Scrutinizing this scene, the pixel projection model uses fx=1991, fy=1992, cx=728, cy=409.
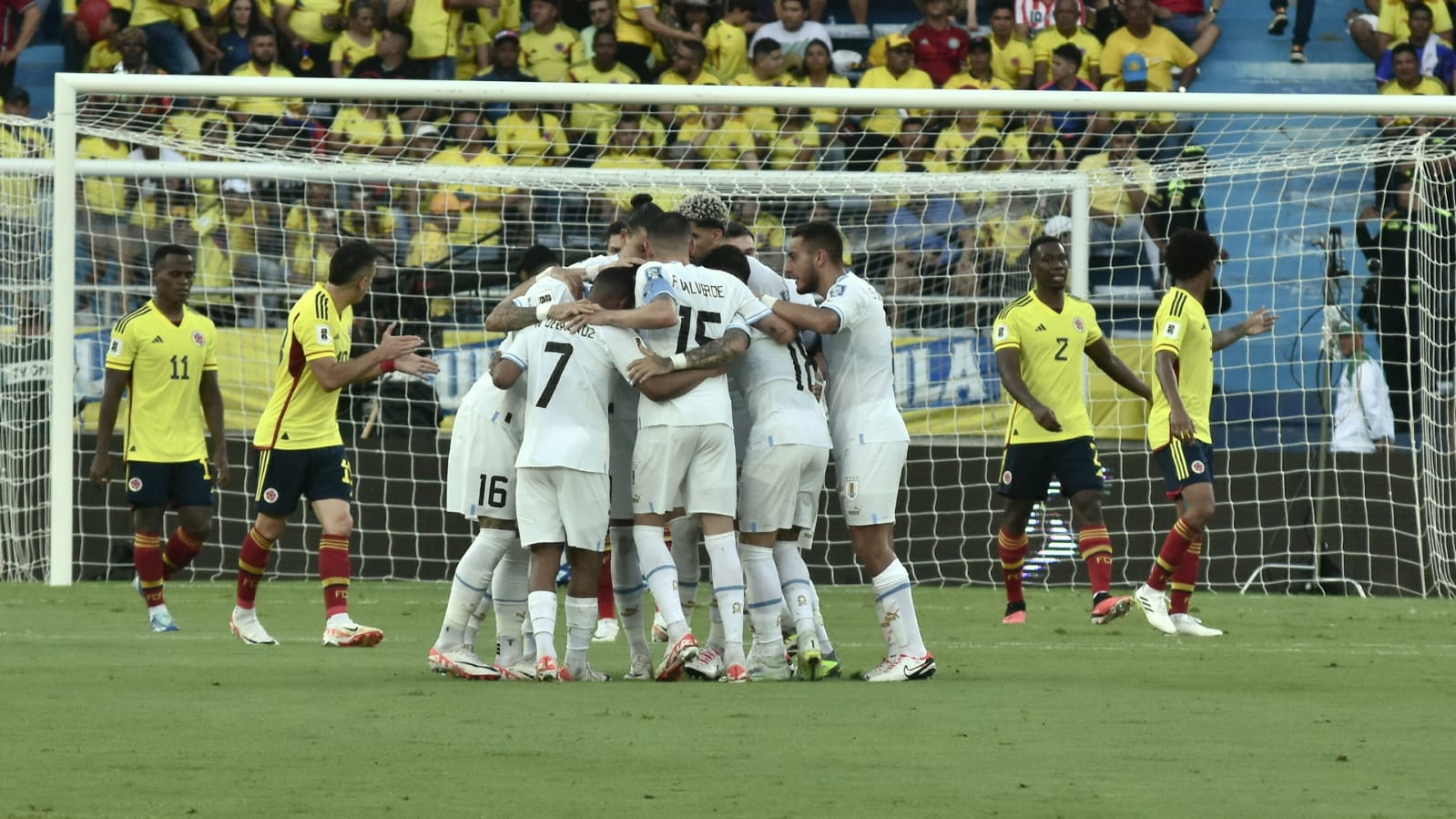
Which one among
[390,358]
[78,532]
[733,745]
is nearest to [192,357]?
[390,358]

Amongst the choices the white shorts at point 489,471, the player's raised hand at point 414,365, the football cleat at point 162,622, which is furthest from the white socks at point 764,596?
the football cleat at point 162,622

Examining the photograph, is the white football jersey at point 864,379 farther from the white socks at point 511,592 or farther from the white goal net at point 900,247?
the white goal net at point 900,247

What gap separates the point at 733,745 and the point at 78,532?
10330 millimetres

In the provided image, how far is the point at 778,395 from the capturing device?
8.20m

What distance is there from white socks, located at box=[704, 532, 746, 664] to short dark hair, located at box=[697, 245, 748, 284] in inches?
43.2

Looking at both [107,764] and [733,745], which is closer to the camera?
[107,764]

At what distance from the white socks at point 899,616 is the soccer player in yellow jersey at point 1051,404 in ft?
11.2

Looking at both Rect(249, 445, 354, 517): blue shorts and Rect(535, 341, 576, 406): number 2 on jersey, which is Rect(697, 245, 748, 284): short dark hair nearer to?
Rect(535, 341, 576, 406): number 2 on jersey

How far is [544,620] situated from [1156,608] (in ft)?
14.1

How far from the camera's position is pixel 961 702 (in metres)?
7.17

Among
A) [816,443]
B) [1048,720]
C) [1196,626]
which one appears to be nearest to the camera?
[1048,720]

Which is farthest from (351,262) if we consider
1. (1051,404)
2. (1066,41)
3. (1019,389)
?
(1066,41)

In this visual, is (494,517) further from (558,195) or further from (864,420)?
(558,195)

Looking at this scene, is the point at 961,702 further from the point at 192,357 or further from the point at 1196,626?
the point at 192,357
